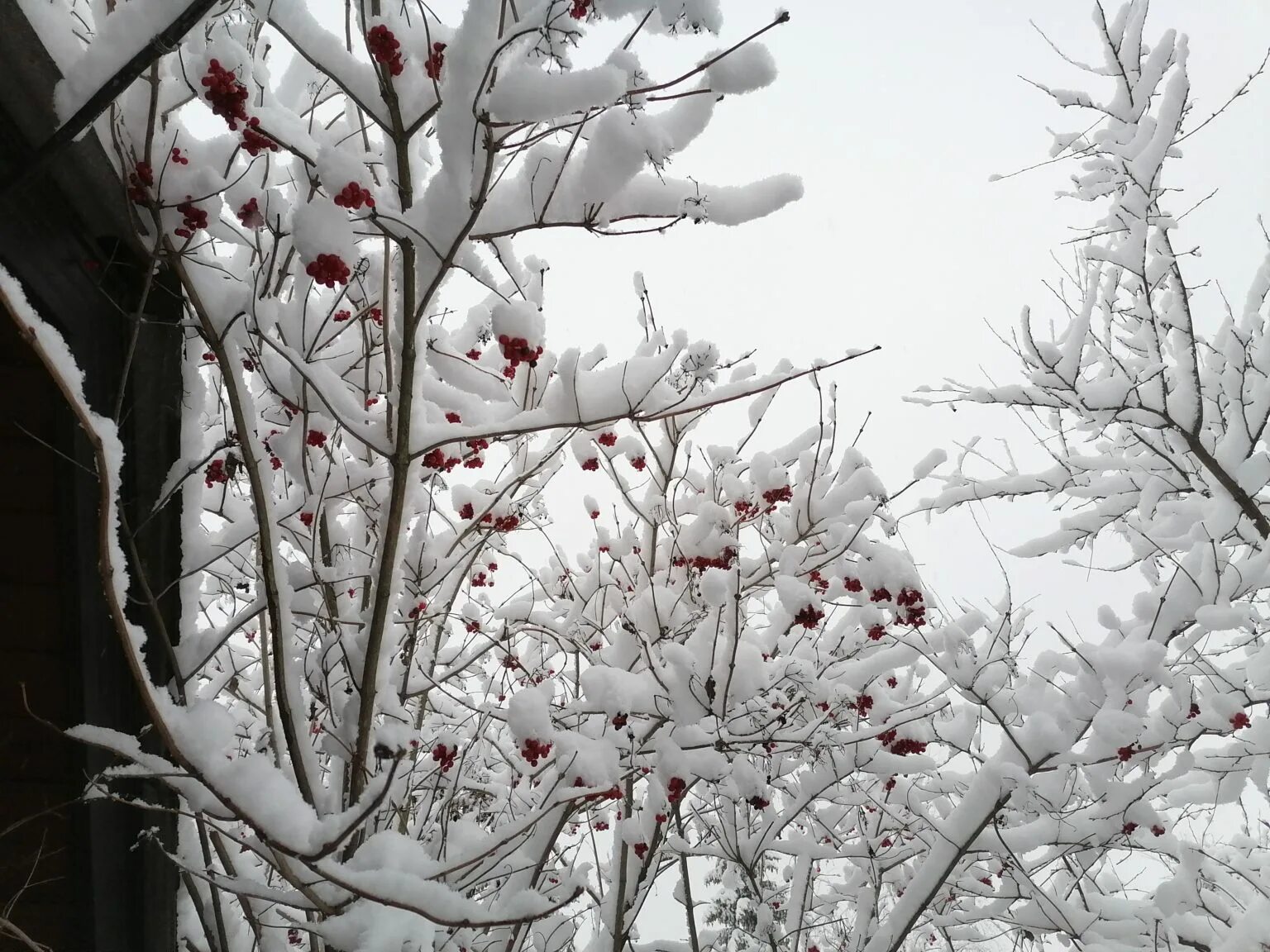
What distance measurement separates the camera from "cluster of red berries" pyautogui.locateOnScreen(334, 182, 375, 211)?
136 cm

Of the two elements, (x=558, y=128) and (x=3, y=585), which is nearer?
(x=558, y=128)

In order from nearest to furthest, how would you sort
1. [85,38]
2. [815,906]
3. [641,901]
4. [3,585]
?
[85,38] < [3,585] < [641,901] < [815,906]

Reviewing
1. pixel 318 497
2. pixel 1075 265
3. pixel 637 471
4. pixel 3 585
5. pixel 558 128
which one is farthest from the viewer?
pixel 1075 265

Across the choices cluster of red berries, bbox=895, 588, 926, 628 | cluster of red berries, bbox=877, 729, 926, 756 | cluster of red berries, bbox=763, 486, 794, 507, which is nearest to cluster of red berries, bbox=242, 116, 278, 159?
cluster of red berries, bbox=763, 486, 794, 507

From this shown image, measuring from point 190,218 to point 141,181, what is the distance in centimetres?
10

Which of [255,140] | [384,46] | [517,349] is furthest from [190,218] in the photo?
[517,349]

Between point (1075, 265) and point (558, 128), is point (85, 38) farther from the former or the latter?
point (1075, 265)

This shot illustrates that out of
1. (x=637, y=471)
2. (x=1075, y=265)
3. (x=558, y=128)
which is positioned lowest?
(x=558, y=128)

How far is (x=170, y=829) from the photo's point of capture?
1859mm

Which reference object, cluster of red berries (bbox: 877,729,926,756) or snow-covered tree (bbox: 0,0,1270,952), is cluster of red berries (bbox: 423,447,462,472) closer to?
snow-covered tree (bbox: 0,0,1270,952)

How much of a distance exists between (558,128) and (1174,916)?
481 centimetres

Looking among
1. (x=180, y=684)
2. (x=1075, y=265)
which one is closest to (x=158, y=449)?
(x=180, y=684)

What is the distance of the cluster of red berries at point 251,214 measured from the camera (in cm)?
173

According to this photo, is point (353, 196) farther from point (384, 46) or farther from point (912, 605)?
point (912, 605)
